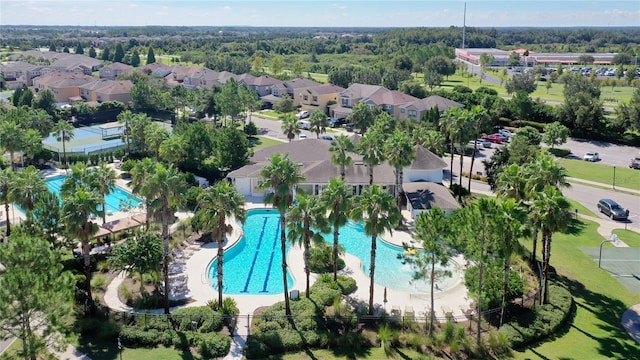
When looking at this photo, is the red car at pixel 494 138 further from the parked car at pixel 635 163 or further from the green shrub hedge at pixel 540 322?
the green shrub hedge at pixel 540 322

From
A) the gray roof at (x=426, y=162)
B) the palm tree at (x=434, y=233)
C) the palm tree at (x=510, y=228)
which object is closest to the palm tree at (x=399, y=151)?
the gray roof at (x=426, y=162)

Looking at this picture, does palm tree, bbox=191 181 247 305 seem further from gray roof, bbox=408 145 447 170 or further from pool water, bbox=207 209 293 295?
gray roof, bbox=408 145 447 170

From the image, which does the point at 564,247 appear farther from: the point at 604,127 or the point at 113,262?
the point at 604,127

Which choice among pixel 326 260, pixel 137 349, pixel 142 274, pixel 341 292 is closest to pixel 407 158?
pixel 326 260

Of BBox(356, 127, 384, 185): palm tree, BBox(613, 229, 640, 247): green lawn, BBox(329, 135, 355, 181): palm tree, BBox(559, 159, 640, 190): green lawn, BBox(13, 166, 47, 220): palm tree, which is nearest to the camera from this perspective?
BBox(13, 166, 47, 220): palm tree

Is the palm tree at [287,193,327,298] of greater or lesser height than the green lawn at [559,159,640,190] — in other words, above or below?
above

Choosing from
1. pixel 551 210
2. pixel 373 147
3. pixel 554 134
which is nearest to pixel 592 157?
pixel 554 134

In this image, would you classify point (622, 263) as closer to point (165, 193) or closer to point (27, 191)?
point (165, 193)

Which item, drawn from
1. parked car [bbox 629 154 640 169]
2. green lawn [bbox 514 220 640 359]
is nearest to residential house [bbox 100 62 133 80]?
parked car [bbox 629 154 640 169]
